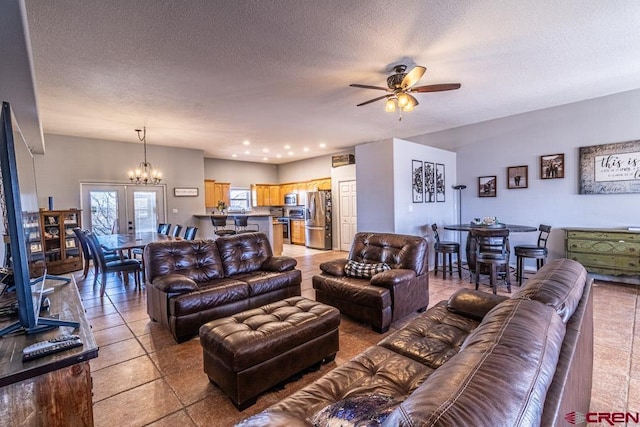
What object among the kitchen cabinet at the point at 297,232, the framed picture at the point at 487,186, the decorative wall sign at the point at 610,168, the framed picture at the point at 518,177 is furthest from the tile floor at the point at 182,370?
the kitchen cabinet at the point at 297,232

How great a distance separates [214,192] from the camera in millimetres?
9172

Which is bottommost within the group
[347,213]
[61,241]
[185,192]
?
[61,241]

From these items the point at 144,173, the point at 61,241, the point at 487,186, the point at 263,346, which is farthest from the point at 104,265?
the point at 487,186

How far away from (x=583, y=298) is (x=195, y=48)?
3.58 metres

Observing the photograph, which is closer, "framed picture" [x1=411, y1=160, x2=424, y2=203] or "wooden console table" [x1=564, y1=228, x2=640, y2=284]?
"wooden console table" [x1=564, y1=228, x2=640, y2=284]

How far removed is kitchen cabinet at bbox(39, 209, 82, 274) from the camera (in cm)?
558

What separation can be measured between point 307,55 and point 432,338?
9.38 ft

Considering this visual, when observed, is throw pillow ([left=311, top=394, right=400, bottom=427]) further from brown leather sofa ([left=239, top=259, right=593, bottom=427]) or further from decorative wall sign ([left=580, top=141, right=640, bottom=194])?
decorative wall sign ([left=580, top=141, right=640, bottom=194])

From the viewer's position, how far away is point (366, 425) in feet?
3.10

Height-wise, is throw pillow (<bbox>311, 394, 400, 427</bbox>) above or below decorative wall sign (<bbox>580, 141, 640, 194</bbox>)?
below

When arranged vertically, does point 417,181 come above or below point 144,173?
below

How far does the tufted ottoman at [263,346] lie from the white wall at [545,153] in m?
4.99

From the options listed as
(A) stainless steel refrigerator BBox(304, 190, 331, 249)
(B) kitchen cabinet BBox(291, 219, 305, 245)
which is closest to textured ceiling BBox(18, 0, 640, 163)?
(A) stainless steel refrigerator BBox(304, 190, 331, 249)

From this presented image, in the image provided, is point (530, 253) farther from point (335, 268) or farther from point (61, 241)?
point (61, 241)
